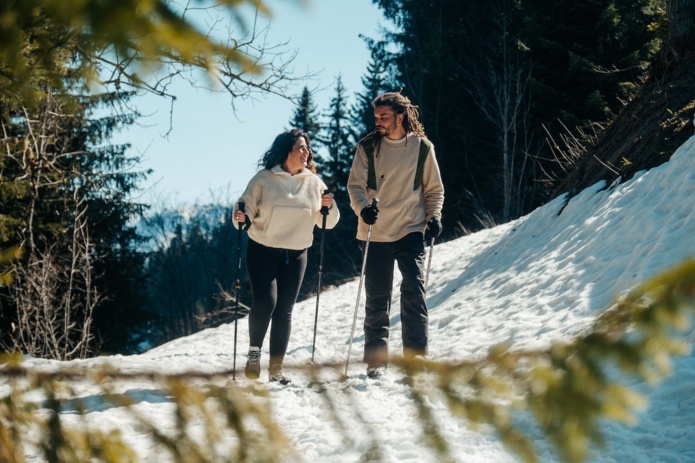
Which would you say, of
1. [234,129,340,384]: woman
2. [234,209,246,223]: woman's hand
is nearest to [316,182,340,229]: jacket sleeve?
[234,129,340,384]: woman

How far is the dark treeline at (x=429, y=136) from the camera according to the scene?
14742mm

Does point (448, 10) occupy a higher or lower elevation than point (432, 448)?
higher

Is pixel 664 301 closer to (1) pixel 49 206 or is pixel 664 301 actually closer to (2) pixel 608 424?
(2) pixel 608 424

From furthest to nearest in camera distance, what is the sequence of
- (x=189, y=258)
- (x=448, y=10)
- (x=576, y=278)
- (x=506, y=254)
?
1. (x=189, y=258)
2. (x=448, y=10)
3. (x=506, y=254)
4. (x=576, y=278)

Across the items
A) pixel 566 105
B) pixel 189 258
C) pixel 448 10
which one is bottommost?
pixel 189 258

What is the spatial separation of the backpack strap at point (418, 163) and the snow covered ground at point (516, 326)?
153 cm

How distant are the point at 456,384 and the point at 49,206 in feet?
58.8

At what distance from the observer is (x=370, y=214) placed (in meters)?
5.04

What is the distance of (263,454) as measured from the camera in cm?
123

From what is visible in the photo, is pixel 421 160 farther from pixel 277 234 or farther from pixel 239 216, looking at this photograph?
pixel 239 216

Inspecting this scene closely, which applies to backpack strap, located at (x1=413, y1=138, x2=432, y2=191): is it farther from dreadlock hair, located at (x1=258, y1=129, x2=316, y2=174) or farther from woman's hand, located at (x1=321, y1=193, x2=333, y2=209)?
dreadlock hair, located at (x1=258, y1=129, x2=316, y2=174)

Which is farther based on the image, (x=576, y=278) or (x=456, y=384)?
(x=576, y=278)

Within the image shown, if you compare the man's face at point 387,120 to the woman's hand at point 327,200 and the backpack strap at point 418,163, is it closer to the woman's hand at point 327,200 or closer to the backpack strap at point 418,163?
the backpack strap at point 418,163

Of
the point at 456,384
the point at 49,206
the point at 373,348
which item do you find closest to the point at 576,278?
the point at 373,348
